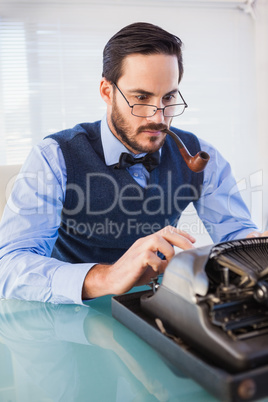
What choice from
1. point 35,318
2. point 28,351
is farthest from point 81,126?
point 28,351

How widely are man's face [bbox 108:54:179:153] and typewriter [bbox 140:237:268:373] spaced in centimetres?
77

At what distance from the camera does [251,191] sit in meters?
4.23

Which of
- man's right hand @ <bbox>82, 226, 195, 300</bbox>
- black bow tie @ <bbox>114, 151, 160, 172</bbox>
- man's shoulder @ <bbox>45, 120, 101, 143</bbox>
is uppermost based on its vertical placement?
man's shoulder @ <bbox>45, 120, 101, 143</bbox>

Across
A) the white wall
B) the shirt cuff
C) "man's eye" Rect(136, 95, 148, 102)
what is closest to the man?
"man's eye" Rect(136, 95, 148, 102)

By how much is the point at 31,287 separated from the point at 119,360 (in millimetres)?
409

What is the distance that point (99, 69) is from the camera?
144 inches

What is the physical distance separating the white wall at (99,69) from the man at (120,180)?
2128 millimetres

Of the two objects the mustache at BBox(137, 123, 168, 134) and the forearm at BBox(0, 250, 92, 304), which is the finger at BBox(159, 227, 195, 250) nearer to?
the forearm at BBox(0, 250, 92, 304)

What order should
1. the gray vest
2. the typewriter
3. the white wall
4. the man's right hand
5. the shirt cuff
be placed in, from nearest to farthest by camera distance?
1. the typewriter
2. the man's right hand
3. the shirt cuff
4. the gray vest
5. the white wall

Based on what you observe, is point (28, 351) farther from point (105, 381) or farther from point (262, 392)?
point (262, 392)

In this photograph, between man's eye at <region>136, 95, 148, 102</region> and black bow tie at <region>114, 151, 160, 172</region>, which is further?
black bow tie at <region>114, 151, 160, 172</region>

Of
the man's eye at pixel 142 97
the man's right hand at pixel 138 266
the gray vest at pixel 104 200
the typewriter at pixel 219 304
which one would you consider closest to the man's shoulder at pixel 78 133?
the gray vest at pixel 104 200

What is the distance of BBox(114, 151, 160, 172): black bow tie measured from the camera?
1.53m

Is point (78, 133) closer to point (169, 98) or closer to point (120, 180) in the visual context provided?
point (120, 180)
